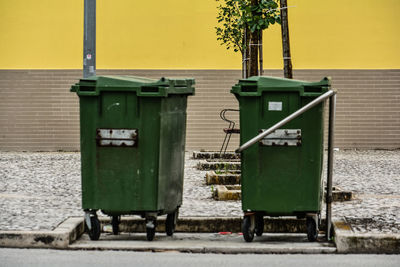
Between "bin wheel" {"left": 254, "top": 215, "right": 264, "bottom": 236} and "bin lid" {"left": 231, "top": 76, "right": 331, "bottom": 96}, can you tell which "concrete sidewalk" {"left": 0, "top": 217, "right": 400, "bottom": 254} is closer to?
"bin wheel" {"left": 254, "top": 215, "right": 264, "bottom": 236}

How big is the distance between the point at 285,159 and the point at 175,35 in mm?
11620

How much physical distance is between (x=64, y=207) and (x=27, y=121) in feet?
32.1

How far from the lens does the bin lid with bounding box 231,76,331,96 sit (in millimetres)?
7215

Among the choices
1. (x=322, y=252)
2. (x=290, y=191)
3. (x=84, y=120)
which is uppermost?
(x=84, y=120)

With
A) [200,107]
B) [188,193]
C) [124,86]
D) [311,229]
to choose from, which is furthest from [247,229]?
[200,107]

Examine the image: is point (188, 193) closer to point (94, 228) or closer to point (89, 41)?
point (89, 41)

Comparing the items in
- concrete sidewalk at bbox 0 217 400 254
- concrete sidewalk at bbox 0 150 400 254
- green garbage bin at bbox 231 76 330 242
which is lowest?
concrete sidewalk at bbox 0 217 400 254

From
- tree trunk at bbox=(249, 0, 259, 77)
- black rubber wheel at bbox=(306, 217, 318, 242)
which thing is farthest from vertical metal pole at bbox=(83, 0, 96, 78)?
black rubber wheel at bbox=(306, 217, 318, 242)

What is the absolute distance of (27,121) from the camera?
60.2 feet

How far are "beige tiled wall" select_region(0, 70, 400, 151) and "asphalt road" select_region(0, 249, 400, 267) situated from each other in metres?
11.6

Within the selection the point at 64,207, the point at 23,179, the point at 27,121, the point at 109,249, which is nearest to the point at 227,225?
the point at 109,249

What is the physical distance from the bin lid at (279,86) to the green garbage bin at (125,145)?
0.66 metres

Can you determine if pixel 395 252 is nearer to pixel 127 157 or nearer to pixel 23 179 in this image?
pixel 127 157

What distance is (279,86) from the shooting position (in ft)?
23.8
